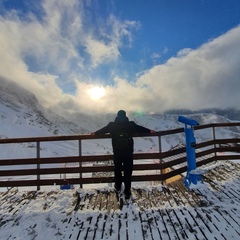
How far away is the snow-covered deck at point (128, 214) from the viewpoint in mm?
4266

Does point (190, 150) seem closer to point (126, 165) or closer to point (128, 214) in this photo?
point (126, 165)

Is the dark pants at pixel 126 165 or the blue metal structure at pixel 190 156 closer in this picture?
the dark pants at pixel 126 165

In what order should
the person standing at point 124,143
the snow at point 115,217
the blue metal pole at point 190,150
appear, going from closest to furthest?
the snow at point 115,217 → the person standing at point 124,143 → the blue metal pole at point 190,150

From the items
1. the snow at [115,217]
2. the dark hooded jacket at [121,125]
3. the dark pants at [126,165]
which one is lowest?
the snow at [115,217]

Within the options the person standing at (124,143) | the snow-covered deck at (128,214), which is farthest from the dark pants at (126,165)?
the snow-covered deck at (128,214)

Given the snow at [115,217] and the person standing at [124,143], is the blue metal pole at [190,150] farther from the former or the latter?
the person standing at [124,143]

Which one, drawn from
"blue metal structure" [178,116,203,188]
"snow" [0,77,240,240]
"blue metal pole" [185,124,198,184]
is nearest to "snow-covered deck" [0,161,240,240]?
"snow" [0,77,240,240]

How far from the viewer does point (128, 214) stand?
503 centimetres

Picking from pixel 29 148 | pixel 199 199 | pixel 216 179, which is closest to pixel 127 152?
pixel 199 199

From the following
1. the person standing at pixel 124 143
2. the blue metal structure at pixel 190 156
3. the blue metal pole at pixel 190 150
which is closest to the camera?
the person standing at pixel 124 143

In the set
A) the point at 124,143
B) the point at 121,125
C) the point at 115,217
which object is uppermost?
the point at 121,125

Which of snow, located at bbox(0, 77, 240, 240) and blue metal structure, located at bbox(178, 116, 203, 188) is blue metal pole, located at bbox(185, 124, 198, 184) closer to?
blue metal structure, located at bbox(178, 116, 203, 188)

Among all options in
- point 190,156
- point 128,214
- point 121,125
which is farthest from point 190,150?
point 128,214

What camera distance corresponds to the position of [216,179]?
732cm
